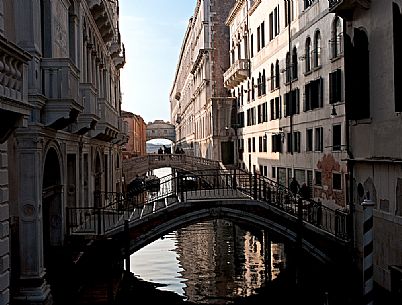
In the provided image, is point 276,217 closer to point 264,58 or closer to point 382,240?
point 382,240

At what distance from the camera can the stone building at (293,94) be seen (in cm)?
1582

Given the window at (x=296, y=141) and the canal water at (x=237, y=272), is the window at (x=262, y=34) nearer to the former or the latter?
the window at (x=296, y=141)

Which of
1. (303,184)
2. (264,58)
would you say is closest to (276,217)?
(303,184)

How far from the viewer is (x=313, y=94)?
17688 mm

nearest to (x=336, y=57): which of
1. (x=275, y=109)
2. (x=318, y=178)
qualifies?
(x=318, y=178)

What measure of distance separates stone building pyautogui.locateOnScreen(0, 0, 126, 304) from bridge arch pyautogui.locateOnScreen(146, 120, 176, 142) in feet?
240

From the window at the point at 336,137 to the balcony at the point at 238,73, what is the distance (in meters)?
12.8

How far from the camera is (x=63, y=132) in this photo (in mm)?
11039

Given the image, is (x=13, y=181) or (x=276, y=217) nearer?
(x=13, y=181)

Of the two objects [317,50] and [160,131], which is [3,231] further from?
[160,131]

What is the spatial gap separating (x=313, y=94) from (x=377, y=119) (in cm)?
663

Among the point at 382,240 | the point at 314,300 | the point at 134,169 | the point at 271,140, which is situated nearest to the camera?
the point at 382,240

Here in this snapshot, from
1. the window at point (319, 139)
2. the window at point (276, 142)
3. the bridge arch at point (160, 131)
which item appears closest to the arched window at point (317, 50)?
the window at point (319, 139)

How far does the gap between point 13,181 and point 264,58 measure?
1765 centimetres
